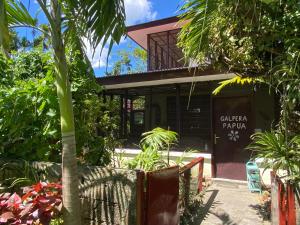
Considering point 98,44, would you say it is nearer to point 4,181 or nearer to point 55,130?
point 55,130

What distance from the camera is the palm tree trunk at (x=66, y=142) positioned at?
321 cm

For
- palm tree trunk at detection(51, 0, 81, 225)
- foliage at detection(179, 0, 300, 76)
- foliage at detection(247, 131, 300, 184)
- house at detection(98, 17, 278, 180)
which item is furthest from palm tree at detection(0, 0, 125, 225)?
house at detection(98, 17, 278, 180)

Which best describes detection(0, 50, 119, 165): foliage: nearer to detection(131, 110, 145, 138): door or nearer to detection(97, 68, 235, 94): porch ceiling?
detection(97, 68, 235, 94): porch ceiling

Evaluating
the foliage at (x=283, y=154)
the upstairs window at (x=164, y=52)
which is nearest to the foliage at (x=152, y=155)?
the foliage at (x=283, y=154)

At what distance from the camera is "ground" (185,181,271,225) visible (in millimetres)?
5320

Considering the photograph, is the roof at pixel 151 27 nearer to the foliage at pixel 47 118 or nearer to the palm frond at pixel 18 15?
the foliage at pixel 47 118

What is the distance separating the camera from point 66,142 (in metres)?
3.21

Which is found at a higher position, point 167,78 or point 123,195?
point 167,78

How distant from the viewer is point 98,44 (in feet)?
11.4

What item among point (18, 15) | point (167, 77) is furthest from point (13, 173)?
point (167, 77)

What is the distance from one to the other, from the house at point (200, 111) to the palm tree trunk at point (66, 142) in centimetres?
423

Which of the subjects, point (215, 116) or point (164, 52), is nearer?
point (215, 116)

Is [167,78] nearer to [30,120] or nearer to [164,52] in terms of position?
[164,52]

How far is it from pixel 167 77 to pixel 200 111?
2.04m
